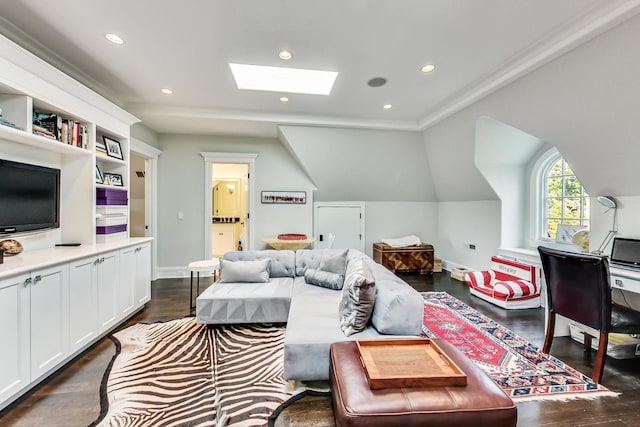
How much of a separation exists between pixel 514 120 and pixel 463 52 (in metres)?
1.18

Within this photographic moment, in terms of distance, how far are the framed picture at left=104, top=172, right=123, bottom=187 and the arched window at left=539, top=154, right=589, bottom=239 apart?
561 cm

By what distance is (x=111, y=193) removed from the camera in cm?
302

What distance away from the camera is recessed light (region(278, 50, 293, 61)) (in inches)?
96.3

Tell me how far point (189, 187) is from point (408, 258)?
4.27 m

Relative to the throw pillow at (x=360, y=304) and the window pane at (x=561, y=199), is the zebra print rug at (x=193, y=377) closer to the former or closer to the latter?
the throw pillow at (x=360, y=304)

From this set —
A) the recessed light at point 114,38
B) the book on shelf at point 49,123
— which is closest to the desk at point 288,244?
the book on shelf at point 49,123

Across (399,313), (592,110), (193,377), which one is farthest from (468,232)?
(193,377)

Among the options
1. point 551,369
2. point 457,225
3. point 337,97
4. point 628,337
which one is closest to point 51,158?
point 337,97

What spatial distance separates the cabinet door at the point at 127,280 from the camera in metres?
2.87

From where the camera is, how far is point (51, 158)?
262cm

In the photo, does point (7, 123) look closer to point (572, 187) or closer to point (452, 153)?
point (452, 153)

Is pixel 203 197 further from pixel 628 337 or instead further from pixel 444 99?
pixel 628 337

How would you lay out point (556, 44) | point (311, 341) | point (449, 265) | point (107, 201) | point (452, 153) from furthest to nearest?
1. point (449, 265)
2. point (452, 153)
3. point (107, 201)
4. point (556, 44)
5. point (311, 341)

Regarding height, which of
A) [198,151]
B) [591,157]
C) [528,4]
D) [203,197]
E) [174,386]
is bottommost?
[174,386]
